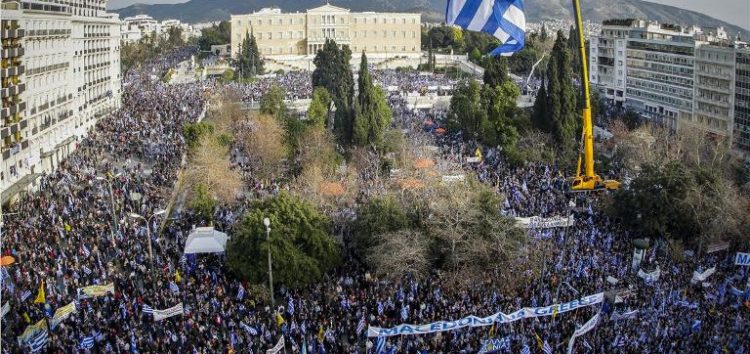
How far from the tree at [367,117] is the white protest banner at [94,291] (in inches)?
951

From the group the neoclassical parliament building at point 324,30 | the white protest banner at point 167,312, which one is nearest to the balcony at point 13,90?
the white protest banner at point 167,312

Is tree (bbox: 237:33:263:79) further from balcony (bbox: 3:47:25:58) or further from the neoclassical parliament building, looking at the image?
balcony (bbox: 3:47:25:58)

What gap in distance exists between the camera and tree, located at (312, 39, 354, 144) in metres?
49.3

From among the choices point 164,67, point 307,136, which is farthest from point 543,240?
point 164,67

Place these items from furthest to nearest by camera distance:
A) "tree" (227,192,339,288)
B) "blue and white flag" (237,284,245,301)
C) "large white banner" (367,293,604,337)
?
"tree" (227,192,339,288) < "blue and white flag" (237,284,245,301) < "large white banner" (367,293,604,337)

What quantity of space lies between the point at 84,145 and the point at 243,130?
32.9 feet

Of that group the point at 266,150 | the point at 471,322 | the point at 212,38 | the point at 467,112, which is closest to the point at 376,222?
the point at 471,322

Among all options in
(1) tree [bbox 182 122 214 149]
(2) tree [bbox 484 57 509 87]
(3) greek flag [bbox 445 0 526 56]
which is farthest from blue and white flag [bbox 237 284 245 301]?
(2) tree [bbox 484 57 509 87]

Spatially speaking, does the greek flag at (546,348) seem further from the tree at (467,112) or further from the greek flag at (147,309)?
the tree at (467,112)

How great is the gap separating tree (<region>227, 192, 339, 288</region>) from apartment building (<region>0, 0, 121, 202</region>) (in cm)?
1495

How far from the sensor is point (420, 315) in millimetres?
25750

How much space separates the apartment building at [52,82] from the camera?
40.5 metres

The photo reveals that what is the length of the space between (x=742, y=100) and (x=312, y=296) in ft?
136

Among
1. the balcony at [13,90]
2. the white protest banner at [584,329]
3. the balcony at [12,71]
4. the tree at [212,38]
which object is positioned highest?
the tree at [212,38]
